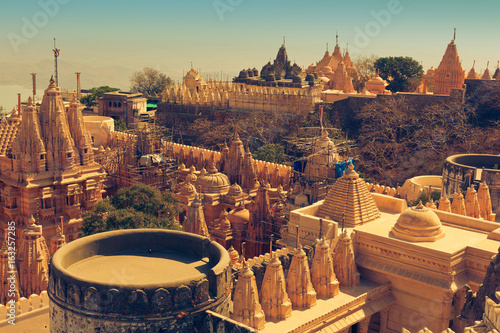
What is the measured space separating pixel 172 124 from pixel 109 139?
13.1 metres

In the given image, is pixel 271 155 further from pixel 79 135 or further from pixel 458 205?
pixel 458 205

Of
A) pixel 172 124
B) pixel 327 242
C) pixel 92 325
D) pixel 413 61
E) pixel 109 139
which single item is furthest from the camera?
pixel 413 61

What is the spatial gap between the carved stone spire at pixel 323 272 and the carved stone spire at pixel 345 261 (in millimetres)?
1076

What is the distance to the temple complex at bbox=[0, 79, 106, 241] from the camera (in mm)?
35688

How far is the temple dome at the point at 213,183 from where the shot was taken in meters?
39.1

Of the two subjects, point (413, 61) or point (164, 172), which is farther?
point (413, 61)

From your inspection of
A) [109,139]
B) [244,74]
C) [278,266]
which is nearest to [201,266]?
[278,266]

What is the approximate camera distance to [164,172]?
43.6 m

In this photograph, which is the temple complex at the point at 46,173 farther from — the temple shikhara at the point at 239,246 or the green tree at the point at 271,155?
the green tree at the point at 271,155

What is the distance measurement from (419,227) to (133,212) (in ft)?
48.8

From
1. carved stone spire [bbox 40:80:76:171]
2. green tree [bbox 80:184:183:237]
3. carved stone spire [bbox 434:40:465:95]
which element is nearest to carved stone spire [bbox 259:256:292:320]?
green tree [bbox 80:184:183:237]

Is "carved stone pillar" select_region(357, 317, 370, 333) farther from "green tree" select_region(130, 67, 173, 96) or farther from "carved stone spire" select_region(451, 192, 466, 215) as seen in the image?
"green tree" select_region(130, 67, 173, 96)

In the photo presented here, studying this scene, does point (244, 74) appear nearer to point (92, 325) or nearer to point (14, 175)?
Result: point (14, 175)

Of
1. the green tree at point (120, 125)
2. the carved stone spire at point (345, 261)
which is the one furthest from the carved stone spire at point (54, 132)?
the green tree at point (120, 125)
